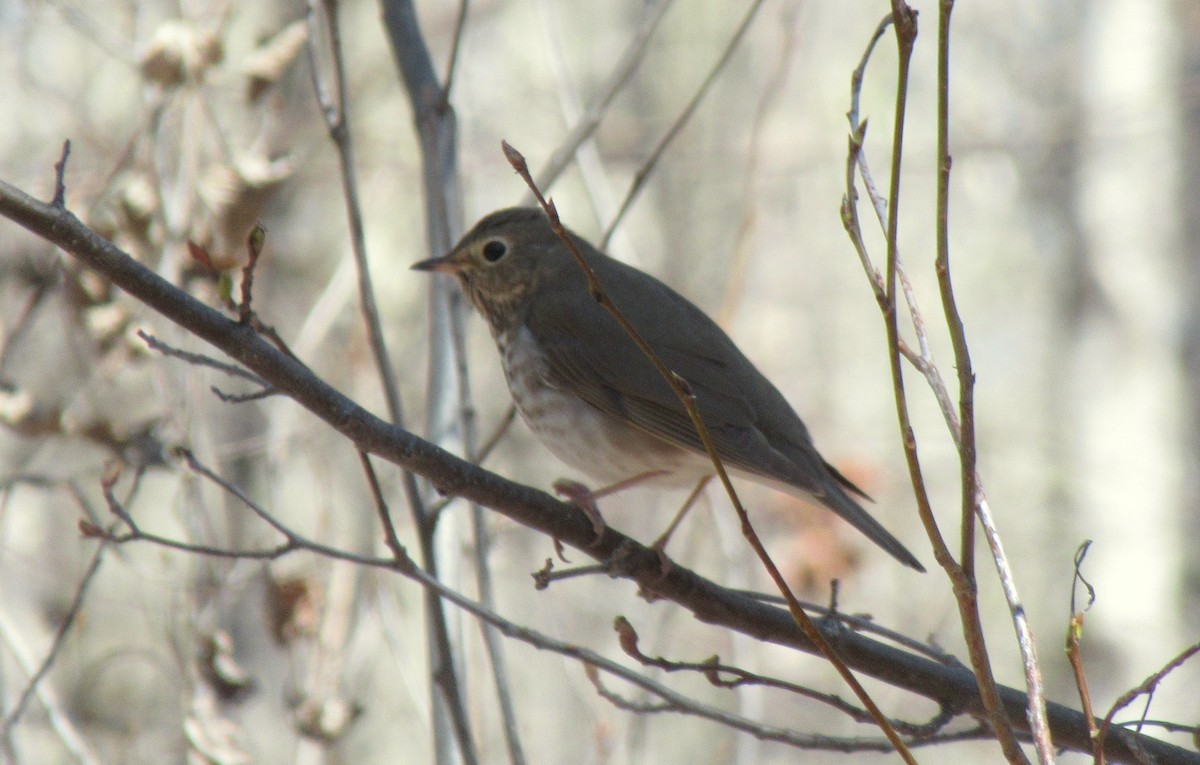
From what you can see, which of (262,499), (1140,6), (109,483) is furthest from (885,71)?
(109,483)

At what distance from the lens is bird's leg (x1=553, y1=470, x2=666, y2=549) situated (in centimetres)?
219

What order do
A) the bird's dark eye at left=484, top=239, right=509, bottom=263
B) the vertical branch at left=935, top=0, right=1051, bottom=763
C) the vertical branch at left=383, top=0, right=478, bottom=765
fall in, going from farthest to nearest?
the bird's dark eye at left=484, top=239, right=509, bottom=263, the vertical branch at left=383, top=0, right=478, bottom=765, the vertical branch at left=935, top=0, right=1051, bottom=763

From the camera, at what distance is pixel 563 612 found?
6.79 m

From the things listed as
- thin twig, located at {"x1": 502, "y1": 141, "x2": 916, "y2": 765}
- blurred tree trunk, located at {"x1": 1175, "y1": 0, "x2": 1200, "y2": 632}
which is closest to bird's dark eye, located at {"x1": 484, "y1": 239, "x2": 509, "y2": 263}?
thin twig, located at {"x1": 502, "y1": 141, "x2": 916, "y2": 765}

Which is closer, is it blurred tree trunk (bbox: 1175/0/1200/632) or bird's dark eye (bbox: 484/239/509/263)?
bird's dark eye (bbox: 484/239/509/263)

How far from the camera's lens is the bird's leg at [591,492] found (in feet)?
7.17

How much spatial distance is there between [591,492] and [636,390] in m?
0.40

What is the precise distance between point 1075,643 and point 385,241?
5637 mm

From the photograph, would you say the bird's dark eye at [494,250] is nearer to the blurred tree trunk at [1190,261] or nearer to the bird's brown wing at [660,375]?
the bird's brown wing at [660,375]

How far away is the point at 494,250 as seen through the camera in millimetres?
3486

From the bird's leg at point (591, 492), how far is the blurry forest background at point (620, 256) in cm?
31

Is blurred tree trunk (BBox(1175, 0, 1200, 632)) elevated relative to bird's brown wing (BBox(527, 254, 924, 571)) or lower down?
elevated

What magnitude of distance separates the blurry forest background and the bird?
0.28 m

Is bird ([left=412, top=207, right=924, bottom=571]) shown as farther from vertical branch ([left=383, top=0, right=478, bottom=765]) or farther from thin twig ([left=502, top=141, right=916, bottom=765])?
thin twig ([left=502, top=141, right=916, bottom=765])
